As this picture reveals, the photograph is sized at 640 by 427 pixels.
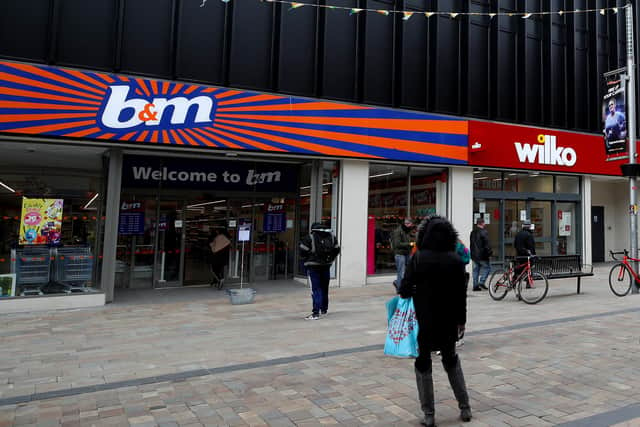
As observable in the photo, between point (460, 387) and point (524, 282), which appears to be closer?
point (460, 387)

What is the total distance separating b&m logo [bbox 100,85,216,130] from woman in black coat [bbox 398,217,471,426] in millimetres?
7639

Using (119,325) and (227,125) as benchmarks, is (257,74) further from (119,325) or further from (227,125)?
(119,325)

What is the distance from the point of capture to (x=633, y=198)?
1136 cm

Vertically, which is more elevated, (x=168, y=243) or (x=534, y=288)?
(x=168, y=243)

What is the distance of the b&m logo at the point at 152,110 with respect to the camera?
927cm

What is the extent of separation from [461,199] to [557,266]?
160 inches

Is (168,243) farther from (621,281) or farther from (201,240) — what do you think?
(621,281)

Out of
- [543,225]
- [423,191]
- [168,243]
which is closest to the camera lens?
[168,243]

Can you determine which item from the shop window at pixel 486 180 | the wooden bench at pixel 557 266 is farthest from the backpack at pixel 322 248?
the shop window at pixel 486 180

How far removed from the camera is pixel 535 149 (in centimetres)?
1512

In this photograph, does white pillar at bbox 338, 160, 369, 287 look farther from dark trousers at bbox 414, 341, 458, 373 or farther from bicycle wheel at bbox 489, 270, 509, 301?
dark trousers at bbox 414, 341, 458, 373

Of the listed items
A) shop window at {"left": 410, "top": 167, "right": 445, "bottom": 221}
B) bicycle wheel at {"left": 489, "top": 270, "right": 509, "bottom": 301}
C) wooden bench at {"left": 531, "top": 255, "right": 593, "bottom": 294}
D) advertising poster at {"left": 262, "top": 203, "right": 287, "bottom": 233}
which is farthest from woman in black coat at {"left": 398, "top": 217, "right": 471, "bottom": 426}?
shop window at {"left": 410, "top": 167, "right": 445, "bottom": 221}

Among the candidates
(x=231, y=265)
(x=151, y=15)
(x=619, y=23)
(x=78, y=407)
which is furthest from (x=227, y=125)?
(x=619, y=23)

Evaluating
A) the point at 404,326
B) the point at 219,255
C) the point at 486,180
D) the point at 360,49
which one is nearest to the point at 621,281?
the point at 486,180
